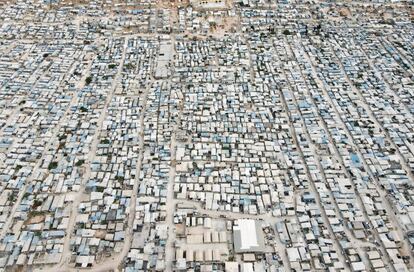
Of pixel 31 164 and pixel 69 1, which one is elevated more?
pixel 69 1

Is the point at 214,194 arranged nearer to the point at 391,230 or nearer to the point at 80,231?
the point at 80,231

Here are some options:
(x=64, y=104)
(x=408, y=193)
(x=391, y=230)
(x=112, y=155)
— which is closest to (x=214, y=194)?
(x=112, y=155)

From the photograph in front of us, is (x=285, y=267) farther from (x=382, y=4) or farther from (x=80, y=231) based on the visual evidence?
(x=382, y=4)

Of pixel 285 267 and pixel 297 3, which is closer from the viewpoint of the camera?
pixel 285 267

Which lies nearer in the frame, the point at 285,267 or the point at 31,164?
the point at 285,267

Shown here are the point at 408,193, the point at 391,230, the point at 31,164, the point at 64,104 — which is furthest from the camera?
the point at 64,104

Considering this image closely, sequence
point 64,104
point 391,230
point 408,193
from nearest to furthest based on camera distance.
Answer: point 391,230 < point 408,193 < point 64,104

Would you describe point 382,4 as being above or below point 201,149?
above

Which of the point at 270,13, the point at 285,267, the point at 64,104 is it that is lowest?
the point at 285,267

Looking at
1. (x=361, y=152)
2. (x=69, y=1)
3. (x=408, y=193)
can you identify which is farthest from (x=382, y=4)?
(x=69, y=1)
